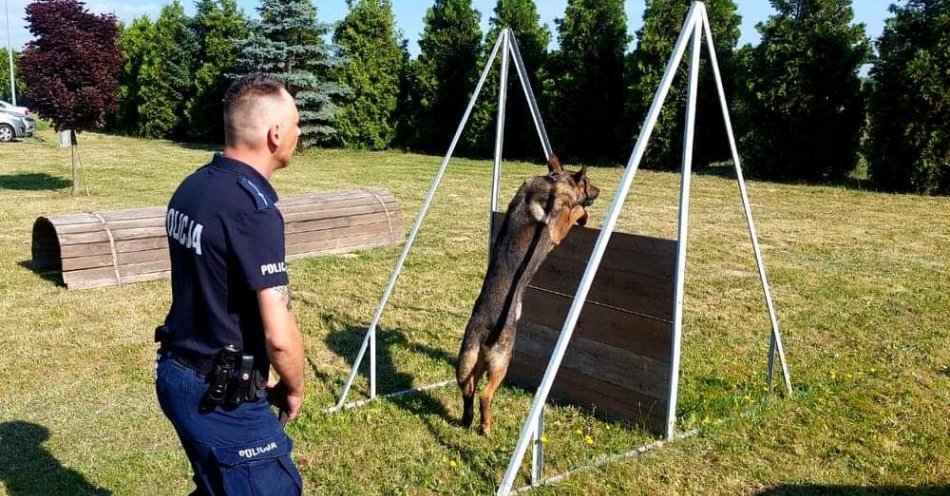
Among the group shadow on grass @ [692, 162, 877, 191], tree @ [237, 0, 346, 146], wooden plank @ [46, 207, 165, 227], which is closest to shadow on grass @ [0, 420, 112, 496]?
wooden plank @ [46, 207, 165, 227]

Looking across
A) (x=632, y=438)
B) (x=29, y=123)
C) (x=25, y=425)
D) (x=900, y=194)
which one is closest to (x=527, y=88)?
(x=632, y=438)

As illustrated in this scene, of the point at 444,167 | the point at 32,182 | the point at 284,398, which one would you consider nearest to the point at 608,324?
the point at 444,167

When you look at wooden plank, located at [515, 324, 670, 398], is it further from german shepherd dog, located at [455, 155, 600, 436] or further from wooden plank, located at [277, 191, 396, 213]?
wooden plank, located at [277, 191, 396, 213]

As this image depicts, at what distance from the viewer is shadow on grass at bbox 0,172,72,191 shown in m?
15.9

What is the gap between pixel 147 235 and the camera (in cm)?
857

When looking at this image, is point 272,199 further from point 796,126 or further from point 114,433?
point 796,126

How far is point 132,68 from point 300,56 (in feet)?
37.3

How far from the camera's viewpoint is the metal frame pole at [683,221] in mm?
4316

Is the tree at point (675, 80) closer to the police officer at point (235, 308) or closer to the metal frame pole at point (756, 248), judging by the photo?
the metal frame pole at point (756, 248)

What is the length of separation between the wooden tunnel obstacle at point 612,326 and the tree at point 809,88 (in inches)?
507

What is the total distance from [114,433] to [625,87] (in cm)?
1704

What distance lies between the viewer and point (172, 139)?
28703mm

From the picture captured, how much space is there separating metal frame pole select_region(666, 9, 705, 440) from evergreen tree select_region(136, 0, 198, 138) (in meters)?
26.7

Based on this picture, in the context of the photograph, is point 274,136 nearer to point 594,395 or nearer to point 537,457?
point 537,457
